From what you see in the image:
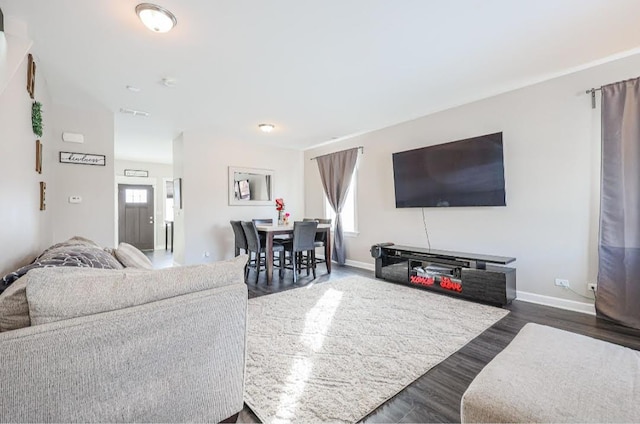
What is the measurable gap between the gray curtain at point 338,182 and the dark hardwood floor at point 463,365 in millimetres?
2287

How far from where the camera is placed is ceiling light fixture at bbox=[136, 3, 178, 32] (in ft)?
6.63

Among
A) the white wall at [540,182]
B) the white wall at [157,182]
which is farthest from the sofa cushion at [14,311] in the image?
the white wall at [157,182]

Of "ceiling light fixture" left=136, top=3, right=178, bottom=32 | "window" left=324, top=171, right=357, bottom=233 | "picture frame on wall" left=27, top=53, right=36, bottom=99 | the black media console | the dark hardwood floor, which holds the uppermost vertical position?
"ceiling light fixture" left=136, top=3, right=178, bottom=32

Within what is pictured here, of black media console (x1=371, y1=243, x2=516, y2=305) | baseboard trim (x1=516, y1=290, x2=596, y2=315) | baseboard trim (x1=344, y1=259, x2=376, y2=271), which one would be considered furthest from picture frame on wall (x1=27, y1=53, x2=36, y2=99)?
baseboard trim (x1=516, y1=290, x2=596, y2=315)

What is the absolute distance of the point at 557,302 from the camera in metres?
3.18

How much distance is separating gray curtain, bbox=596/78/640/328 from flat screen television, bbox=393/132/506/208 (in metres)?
0.90

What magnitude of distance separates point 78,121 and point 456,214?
207 inches

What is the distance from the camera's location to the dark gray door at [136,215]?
25.8 ft

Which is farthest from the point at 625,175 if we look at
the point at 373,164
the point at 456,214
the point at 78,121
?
the point at 78,121

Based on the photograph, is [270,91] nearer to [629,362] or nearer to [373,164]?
[373,164]

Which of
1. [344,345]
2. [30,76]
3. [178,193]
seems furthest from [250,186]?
[344,345]

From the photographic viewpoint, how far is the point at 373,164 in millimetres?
5195

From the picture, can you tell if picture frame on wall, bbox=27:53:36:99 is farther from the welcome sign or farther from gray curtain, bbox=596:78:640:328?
gray curtain, bbox=596:78:640:328

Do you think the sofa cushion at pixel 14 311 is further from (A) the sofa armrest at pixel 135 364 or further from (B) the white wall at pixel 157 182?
(B) the white wall at pixel 157 182
